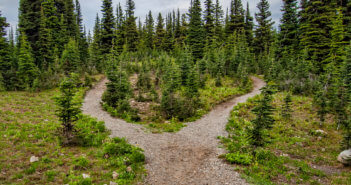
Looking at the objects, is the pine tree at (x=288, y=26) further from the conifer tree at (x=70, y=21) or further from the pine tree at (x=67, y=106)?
the conifer tree at (x=70, y=21)

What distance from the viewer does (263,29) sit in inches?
1719

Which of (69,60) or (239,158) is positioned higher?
Result: (69,60)

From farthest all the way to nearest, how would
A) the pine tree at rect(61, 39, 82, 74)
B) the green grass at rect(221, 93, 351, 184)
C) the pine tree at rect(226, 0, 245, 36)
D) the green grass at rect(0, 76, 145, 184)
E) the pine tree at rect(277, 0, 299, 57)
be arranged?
1. the pine tree at rect(226, 0, 245, 36)
2. the pine tree at rect(277, 0, 299, 57)
3. the pine tree at rect(61, 39, 82, 74)
4. the green grass at rect(221, 93, 351, 184)
5. the green grass at rect(0, 76, 145, 184)

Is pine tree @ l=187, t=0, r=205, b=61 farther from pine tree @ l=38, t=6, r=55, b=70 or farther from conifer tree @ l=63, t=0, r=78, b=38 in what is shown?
conifer tree @ l=63, t=0, r=78, b=38

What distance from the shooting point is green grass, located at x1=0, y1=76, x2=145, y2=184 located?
23.4 ft

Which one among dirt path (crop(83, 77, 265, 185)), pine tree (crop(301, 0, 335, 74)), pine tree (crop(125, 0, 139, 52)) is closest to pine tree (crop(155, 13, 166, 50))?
pine tree (crop(125, 0, 139, 52))

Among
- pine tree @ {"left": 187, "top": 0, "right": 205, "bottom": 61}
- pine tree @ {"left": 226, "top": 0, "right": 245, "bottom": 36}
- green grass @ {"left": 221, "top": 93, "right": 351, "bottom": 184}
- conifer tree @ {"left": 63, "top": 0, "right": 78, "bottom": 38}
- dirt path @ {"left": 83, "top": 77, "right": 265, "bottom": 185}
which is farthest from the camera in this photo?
pine tree @ {"left": 226, "top": 0, "right": 245, "bottom": 36}

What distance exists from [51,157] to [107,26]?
106 feet

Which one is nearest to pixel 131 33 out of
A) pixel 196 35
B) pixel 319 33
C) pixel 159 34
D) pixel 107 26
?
pixel 159 34

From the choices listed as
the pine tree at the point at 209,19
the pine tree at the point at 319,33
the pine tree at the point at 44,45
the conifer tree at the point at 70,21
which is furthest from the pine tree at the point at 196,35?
the conifer tree at the point at 70,21

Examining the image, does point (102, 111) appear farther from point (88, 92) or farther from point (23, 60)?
point (23, 60)

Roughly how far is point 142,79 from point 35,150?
17.7 m

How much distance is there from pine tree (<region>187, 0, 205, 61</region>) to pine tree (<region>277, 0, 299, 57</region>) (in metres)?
14.6

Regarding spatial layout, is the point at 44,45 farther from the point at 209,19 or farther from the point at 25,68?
the point at 209,19
